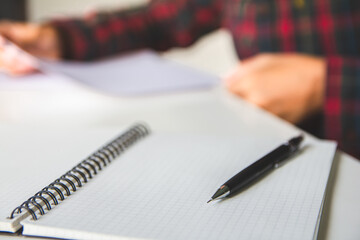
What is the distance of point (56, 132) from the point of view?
0.46 m

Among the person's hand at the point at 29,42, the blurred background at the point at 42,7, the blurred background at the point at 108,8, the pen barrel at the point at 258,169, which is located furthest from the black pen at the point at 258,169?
the blurred background at the point at 42,7

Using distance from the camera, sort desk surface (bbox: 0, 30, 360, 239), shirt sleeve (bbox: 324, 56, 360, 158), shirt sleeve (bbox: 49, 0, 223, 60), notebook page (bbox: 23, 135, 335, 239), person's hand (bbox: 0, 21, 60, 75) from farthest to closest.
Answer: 1. shirt sleeve (bbox: 49, 0, 223, 60)
2. person's hand (bbox: 0, 21, 60, 75)
3. shirt sleeve (bbox: 324, 56, 360, 158)
4. desk surface (bbox: 0, 30, 360, 239)
5. notebook page (bbox: 23, 135, 335, 239)

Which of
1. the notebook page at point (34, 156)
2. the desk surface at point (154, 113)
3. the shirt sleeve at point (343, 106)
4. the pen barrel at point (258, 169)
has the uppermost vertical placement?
the notebook page at point (34, 156)

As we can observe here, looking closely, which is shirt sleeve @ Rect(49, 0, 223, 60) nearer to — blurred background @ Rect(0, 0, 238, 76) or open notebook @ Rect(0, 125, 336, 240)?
blurred background @ Rect(0, 0, 238, 76)

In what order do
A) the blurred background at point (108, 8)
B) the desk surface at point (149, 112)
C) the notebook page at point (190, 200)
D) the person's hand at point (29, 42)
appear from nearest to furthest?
1. the notebook page at point (190, 200)
2. the desk surface at point (149, 112)
3. the person's hand at point (29, 42)
4. the blurred background at point (108, 8)

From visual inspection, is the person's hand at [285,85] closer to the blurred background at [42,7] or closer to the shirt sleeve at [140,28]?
the shirt sleeve at [140,28]

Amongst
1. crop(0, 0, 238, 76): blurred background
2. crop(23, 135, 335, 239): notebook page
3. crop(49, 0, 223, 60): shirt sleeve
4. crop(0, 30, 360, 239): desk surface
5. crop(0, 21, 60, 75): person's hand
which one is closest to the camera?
crop(23, 135, 335, 239): notebook page

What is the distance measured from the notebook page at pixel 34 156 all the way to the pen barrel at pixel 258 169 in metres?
0.13

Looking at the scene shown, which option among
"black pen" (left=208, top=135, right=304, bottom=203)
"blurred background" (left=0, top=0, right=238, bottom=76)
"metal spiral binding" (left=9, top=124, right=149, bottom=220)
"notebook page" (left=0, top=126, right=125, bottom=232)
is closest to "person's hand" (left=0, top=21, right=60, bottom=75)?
"blurred background" (left=0, top=0, right=238, bottom=76)

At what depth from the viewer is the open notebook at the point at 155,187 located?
25 centimetres

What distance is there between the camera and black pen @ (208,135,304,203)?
0.30 m

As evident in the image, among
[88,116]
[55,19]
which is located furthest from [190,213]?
[55,19]

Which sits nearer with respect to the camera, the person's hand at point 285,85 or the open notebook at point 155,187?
the open notebook at point 155,187

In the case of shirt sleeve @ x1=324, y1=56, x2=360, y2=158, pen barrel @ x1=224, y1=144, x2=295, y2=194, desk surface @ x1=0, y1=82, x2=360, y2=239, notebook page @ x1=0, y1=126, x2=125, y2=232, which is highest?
notebook page @ x1=0, y1=126, x2=125, y2=232
